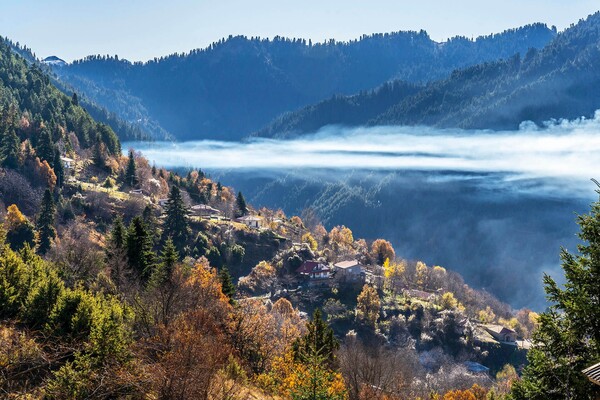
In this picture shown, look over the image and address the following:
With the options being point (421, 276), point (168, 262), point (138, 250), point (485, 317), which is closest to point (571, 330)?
point (168, 262)

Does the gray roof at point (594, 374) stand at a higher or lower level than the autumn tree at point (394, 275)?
higher

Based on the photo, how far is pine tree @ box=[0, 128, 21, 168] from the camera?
11519 centimetres

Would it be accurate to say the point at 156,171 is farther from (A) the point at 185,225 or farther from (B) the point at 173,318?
(B) the point at 173,318

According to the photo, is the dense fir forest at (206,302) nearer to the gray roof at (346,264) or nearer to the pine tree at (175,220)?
the pine tree at (175,220)

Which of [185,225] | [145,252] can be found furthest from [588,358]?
[185,225]

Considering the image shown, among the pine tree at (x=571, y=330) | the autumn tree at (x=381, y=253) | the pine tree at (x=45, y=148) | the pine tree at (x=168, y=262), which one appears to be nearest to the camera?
the pine tree at (x=571, y=330)

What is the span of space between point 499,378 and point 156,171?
355 feet

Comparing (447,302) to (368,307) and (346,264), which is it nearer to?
(368,307)

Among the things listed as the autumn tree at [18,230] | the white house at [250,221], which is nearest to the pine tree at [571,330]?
the autumn tree at [18,230]

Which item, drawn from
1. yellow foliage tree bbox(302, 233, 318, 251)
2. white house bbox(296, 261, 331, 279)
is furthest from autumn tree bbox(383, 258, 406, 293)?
yellow foliage tree bbox(302, 233, 318, 251)

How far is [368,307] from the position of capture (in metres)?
112

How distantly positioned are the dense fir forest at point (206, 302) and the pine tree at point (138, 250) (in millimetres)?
168

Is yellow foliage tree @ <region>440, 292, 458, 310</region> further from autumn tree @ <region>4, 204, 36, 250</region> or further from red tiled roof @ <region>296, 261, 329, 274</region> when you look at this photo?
autumn tree @ <region>4, 204, 36, 250</region>

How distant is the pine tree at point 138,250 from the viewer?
47.8 m
